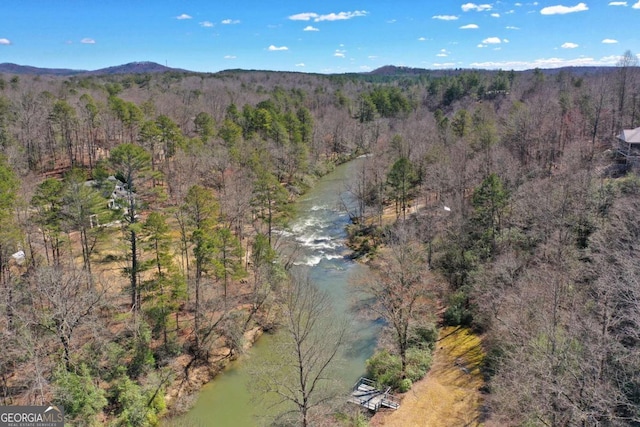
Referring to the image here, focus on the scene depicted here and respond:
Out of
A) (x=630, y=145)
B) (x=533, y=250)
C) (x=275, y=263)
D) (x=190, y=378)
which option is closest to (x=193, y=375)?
(x=190, y=378)

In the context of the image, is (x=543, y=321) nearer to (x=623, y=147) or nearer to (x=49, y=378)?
(x=49, y=378)

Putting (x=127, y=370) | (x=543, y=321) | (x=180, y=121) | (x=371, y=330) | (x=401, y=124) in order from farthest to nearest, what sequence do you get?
(x=401, y=124)
(x=180, y=121)
(x=371, y=330)
(x=127, y=370)
(x=543, y=321)

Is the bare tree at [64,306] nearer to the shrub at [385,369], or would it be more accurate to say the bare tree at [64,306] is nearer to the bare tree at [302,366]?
the bare tree at [302,366]

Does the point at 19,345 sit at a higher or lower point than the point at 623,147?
lower

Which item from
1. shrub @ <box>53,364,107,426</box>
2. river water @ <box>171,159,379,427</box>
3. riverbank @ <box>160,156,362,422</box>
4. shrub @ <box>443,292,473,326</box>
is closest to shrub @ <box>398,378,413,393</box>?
river water @ <box>171,159,379,427</box>

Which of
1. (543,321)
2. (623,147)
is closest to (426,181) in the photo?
(623,147)

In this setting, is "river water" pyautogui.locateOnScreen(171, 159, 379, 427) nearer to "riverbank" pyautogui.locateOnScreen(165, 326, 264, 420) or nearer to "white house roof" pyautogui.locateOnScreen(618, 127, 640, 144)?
"riverbank" pyautogui.locateOnScreen(165, 326, 264, 420)

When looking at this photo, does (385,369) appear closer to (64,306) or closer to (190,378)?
(190,378)
